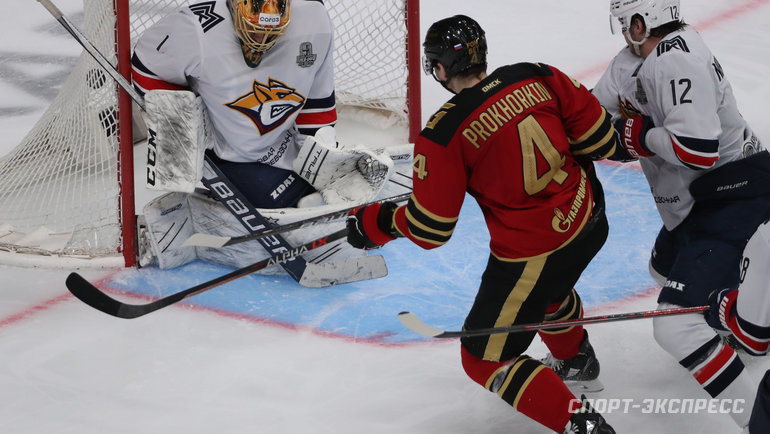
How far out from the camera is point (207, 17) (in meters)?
2.88

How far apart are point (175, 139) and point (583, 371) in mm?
1408

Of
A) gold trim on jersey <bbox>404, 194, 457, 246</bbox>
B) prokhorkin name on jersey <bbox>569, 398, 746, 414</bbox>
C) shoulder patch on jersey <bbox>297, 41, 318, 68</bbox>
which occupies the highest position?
shoulder patch on jersey <bbox>297, 41, 318, 68</bbox>

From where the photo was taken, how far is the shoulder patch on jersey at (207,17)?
287 cm

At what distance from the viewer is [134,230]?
313 centimetres

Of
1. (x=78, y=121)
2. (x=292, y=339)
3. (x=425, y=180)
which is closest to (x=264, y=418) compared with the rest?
(x=292, y=339)

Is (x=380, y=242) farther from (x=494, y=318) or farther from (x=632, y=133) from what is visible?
(x=632, y=133)

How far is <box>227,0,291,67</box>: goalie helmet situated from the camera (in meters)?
2.72

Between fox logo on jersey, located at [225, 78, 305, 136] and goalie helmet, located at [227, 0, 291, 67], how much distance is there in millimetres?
142

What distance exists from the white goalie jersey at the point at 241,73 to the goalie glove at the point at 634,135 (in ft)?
3.51

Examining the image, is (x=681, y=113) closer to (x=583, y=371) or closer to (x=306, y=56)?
(x=583, y=371)

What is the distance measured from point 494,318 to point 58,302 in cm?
151

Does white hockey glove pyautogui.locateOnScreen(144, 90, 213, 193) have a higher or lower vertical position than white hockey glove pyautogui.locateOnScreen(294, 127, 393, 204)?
higher

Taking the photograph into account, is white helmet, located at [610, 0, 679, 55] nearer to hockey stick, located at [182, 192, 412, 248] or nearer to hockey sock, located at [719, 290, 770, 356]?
hockey sock, located at [719, 290, 770, 356]

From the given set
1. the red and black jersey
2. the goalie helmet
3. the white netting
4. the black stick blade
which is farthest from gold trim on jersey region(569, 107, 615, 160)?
the white netting
